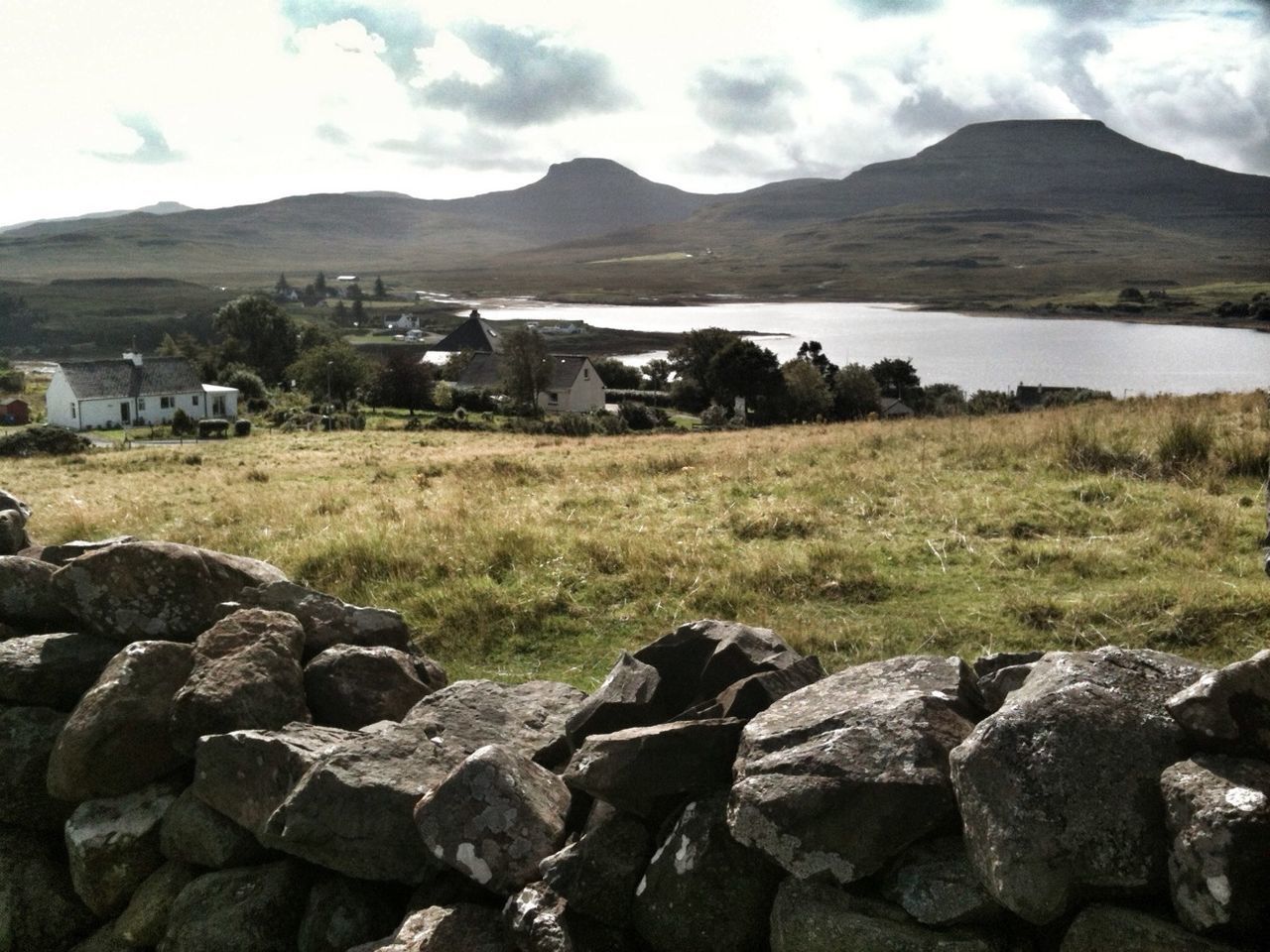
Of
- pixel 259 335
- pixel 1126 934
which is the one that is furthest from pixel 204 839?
pixel 259 335

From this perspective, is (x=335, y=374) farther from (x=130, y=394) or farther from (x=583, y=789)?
(x=583, y=789)

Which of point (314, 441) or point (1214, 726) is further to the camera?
point (314, 441)

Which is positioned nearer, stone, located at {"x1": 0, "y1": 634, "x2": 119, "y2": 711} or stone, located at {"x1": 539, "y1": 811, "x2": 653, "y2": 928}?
stone, located at {"x1": 539, "y1": 811, "x2": 653, "y2": 928}

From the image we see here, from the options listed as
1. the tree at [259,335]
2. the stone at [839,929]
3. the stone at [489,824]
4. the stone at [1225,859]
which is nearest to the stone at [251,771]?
the stone at [489,824]

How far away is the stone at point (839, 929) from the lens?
4672 mm

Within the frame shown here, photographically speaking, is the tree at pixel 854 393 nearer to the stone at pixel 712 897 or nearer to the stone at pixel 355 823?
the stone at pixel 355 823

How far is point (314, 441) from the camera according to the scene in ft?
175

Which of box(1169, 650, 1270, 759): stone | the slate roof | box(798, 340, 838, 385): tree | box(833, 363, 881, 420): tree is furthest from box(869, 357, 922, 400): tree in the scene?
box(1169, 650, 1270, 759): stone

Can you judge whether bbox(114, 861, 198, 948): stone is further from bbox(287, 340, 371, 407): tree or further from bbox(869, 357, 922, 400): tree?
bbox(869, 357, 922, 400): tree

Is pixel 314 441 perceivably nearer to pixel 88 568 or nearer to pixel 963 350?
pixel 88 568

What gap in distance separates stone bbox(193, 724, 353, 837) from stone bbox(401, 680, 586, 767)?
1.99 ft

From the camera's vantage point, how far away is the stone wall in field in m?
4.48

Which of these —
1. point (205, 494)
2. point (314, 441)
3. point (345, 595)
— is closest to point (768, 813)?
point (345, 595)

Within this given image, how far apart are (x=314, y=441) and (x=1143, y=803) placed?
5223cm
